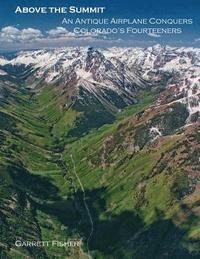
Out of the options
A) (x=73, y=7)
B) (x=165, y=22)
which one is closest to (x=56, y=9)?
(x=73, y=7)

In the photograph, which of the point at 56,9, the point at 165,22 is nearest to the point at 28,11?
the point at 56,9

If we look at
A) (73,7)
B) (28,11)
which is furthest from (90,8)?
(28,11)

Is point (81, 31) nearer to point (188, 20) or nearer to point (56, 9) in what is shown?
point (56, 9)

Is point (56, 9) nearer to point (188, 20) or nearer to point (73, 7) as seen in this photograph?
point (73, 7)

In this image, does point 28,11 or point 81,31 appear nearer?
point 28,11

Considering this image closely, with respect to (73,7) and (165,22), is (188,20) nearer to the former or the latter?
(165,22)

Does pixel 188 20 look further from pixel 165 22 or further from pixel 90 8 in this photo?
pixel 90 8
